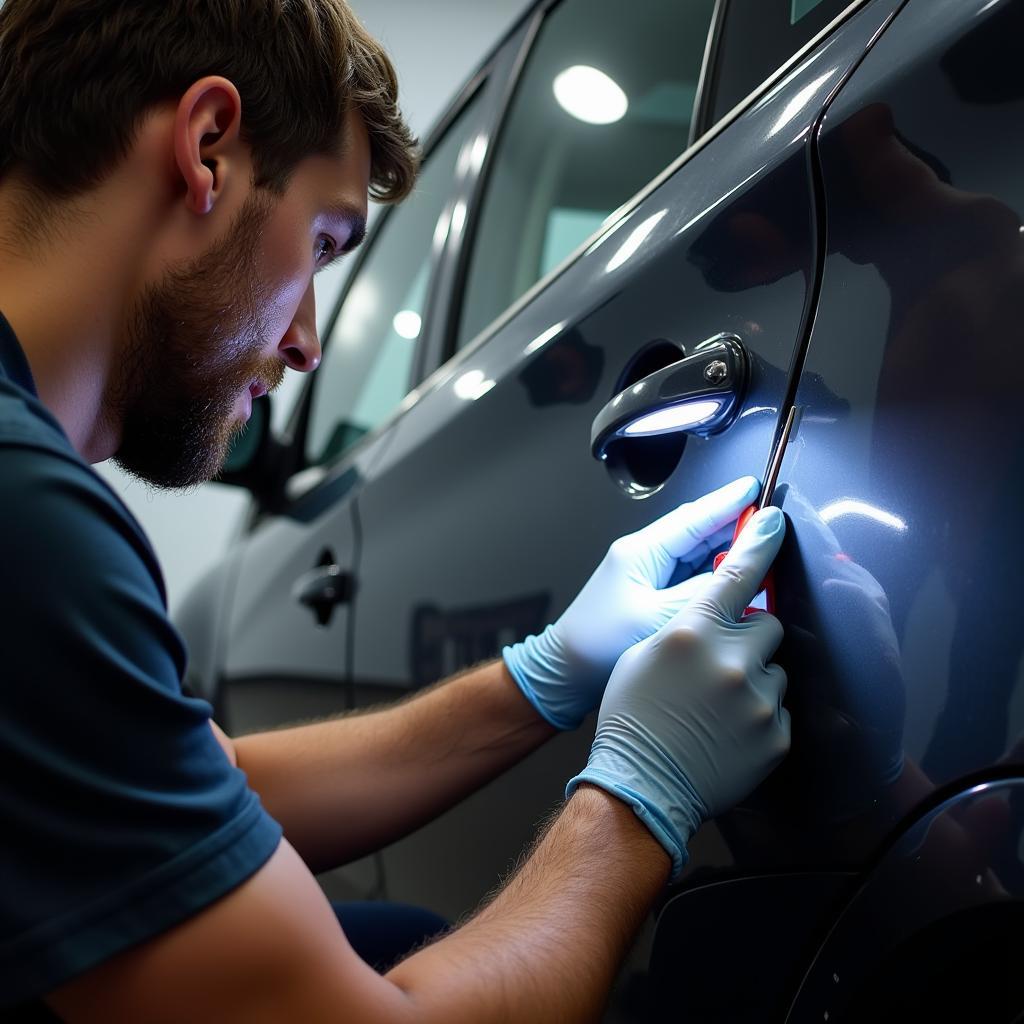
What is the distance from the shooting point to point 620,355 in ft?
2.98

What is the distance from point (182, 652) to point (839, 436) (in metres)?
0.45

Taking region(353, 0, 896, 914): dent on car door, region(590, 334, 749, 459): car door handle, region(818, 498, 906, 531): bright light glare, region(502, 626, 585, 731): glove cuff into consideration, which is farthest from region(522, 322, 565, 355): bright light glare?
region(818, 498, 906, 531): bright light glare

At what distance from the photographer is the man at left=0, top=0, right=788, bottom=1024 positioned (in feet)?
2.02

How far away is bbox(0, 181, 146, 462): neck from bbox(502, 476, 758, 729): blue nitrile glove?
469mm

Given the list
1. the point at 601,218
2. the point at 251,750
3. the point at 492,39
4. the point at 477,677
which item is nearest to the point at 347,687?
the point at 251,750

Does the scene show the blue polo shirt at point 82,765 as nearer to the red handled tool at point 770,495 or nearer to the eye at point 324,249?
the red handled tool at point 770,495

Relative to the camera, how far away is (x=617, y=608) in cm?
91

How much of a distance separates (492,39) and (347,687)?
13.5 feet

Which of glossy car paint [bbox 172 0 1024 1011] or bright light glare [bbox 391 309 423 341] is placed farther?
bright light glare [bbox 391 309 423 341]

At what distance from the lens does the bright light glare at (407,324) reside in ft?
5.70

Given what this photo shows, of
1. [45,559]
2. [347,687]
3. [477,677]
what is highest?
[45,559]

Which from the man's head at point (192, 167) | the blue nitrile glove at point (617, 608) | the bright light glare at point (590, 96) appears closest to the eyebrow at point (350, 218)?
the man's head at point (192, 167)

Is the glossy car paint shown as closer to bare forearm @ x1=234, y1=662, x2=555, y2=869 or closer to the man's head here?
bare forearm @ x1=234, y1=662, x2=555, y2=869

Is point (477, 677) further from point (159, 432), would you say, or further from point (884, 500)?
point (884, 500)
